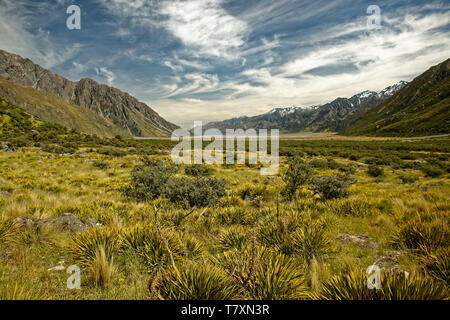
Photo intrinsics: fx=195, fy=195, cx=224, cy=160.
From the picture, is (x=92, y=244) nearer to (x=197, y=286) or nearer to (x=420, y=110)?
(x=197, y=286)

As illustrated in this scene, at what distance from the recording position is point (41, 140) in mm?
31453

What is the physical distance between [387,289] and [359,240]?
10.2ft

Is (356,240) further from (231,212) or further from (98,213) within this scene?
(98,213)

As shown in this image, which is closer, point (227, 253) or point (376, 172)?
point (227, 253)

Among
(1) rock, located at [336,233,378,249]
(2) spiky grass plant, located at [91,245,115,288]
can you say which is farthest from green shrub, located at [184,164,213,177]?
(2) spiky grass plant, located at [91,245,115,288]

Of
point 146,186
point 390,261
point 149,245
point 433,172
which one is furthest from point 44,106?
point 433,172

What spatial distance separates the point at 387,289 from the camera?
2408 millimetres

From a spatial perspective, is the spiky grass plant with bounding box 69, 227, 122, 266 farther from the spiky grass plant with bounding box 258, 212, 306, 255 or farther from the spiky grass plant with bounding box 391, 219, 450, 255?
the spiky grass plant with bounding box 391, 219, 450, 255

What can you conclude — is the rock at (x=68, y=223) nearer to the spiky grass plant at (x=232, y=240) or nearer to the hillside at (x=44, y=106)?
the spiky grass plant at (x=232, y=240)

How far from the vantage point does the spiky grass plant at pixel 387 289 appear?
2.27 metres

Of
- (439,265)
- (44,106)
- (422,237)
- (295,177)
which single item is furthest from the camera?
(44,106)

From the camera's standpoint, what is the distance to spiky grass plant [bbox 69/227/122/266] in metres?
3.62

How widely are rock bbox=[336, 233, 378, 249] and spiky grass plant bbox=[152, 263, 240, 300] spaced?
3795 mm
